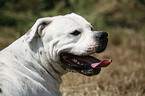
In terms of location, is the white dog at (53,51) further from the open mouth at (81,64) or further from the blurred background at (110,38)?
the blurred background at (110,38)

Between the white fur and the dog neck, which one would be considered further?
the dog neck

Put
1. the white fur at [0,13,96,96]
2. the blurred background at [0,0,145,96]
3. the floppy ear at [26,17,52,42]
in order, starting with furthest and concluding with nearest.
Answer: the blurred background at [0,0,145,96] → the floppy ear at [26,17,52,42] → the white fur at [0,13,96,96]

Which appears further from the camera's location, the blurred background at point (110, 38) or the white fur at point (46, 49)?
the blurred background at point (110, 38)

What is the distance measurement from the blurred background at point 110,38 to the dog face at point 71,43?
Result: 147cm

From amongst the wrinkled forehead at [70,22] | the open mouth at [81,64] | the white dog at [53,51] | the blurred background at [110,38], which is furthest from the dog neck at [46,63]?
the blurred background at [110,38]

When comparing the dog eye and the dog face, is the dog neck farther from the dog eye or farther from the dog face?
the dog eye

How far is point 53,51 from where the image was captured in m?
2.44

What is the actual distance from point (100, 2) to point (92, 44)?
9.60m

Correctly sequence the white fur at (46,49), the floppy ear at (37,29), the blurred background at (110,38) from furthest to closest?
the blurred background at (110,38) → the floppy ear at (37,29) → the white fur at (46,49)

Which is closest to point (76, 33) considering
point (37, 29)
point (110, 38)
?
point (37, 29)

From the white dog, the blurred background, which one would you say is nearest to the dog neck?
the white dog

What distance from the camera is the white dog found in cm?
230

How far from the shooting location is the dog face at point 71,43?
242 cm

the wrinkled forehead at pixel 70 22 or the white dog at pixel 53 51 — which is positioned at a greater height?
the wrinkled forehead at pixel 70 22
